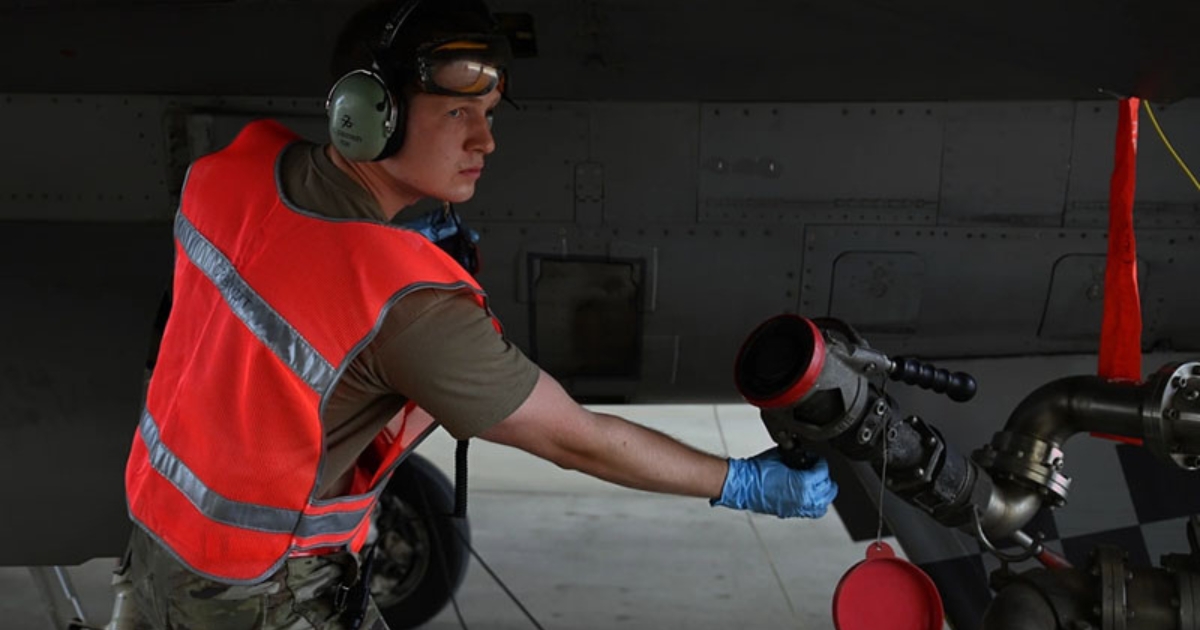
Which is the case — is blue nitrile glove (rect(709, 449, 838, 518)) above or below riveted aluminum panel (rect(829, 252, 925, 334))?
below

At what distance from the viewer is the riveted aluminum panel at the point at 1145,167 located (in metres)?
3.10

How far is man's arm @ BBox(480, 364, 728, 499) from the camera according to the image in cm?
179

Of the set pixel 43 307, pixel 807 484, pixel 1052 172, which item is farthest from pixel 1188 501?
pixel 43 307

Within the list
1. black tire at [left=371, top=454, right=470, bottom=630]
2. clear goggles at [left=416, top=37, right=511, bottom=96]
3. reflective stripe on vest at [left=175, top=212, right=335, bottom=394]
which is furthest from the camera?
black tire at [left=371, top=454, right=470, bottom=630]

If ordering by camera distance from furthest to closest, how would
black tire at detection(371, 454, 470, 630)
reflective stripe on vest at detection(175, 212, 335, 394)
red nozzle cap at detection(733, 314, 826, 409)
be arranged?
1. black tire at detection(371, 454, 470, 630)
2. red nozzle cap at detection(733, 314, 826, 409)
3. reflective stripe on vest at detection(175, 212, 335, 394)

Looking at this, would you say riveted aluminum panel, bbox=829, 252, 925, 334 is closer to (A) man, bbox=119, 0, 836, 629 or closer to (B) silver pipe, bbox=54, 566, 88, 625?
(A) man, bbox=119, 0, 836, 629

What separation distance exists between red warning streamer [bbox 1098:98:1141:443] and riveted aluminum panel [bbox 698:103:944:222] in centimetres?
77

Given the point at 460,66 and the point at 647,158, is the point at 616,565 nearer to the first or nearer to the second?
the point at 647,158

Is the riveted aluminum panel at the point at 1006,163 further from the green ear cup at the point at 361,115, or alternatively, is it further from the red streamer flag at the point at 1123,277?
the green ear cup at the point at 361,115

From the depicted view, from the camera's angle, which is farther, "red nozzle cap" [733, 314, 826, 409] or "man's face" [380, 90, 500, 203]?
"red nozzle cap" [733, 314, 826, 409]

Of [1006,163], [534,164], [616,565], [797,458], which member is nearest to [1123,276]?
[1006,163]

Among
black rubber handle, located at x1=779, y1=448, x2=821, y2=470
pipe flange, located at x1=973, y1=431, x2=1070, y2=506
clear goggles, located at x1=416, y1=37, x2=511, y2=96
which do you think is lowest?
pipe flange, located at x1=973, y1=431, x2=1070, y2=506

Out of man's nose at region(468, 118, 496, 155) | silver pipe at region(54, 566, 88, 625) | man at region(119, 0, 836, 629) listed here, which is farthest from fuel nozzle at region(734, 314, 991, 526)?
silver pipe at region(54, 566, 88, 625)

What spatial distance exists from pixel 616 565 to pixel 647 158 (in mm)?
2527
